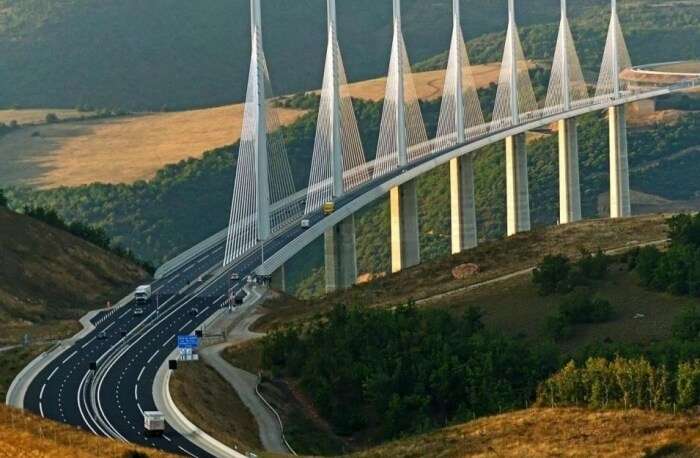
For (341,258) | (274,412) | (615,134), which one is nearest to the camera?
(274,412)

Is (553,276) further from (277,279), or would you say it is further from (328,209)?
(328,209)

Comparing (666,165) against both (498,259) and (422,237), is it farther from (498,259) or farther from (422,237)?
(498,259)

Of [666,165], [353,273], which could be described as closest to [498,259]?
[353,273]

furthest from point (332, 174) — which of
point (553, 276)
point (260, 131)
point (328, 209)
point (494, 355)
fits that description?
point (494, 355)

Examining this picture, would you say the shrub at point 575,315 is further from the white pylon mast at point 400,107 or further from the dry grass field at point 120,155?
the dry grass field at point 120,155

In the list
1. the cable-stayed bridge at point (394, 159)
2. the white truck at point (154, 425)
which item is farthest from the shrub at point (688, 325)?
the cable-stayed bridge at point (394, 159)

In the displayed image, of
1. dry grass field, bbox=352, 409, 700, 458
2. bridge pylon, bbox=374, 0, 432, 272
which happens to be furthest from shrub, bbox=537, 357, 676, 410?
bridge pylon, bbox=374, 0, 432, 272
